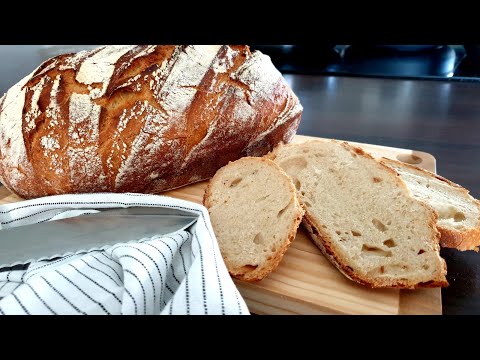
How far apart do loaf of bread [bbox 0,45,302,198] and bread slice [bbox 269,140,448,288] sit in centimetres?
28

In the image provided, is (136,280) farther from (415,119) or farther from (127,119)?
(415,119)

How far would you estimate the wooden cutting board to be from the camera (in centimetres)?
102

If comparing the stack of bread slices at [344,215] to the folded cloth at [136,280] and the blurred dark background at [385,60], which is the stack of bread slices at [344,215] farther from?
the blurred dark background at [385,60]

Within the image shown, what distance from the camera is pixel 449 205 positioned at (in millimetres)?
1341

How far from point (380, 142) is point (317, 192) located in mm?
785

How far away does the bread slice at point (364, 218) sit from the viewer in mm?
1084

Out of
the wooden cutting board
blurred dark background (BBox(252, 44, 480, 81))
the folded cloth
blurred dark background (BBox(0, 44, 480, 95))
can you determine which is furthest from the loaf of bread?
blurred dark background (BBox(252, 44, 480, 81))

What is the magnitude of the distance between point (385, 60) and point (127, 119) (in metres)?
2.68

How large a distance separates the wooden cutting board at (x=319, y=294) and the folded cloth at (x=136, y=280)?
0.51 feet

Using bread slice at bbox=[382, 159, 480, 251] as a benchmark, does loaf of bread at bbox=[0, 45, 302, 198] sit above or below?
above

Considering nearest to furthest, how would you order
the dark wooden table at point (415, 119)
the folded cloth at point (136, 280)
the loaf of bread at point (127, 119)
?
the folded cloth at point (136, 280), the dark wooden table at point (415, 119), the loaf of bread at point (127, 119)

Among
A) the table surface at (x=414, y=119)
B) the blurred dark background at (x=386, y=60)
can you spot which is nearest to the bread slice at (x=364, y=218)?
the table surface at (x=414, y=119)

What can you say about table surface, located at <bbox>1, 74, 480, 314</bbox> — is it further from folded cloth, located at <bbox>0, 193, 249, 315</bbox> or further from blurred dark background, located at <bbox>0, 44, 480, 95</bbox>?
folded cloth, located at <bbox>0, 193, 249, 315</bbox>

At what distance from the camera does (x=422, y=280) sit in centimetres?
105
